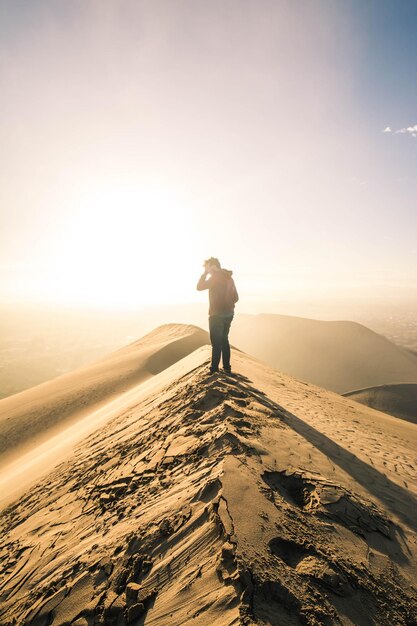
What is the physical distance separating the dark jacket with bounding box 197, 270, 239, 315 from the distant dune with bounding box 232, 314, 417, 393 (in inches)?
1568

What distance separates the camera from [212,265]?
5.70 metres

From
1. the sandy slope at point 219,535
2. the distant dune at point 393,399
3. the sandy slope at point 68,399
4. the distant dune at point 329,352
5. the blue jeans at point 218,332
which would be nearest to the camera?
the sandy slope at point 219,535

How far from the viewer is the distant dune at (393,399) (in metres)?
20.5

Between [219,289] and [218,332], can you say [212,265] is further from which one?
[218,332]

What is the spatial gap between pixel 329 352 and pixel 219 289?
49.5 metres

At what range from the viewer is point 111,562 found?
6.57 feet

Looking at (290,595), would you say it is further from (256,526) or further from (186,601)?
(186,601)

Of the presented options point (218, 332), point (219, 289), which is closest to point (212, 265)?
point (219, 289)

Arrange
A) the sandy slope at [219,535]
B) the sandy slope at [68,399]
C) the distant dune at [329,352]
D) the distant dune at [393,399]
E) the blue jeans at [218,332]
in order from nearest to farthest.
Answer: the sandy slope at [219,535], the blue jeans at [218,332], the sandy slope at [68,399], the distant dune at [393,399], the distant dune at [329,352]

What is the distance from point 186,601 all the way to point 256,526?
0.62 metres

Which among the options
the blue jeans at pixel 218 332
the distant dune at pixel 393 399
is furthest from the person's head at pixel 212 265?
the distant dune at pixel 393 399

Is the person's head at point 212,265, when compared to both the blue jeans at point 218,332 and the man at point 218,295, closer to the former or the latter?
the man at point 218,295

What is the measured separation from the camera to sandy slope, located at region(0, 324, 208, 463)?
9.01 m

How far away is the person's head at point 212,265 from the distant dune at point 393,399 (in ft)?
67.4
